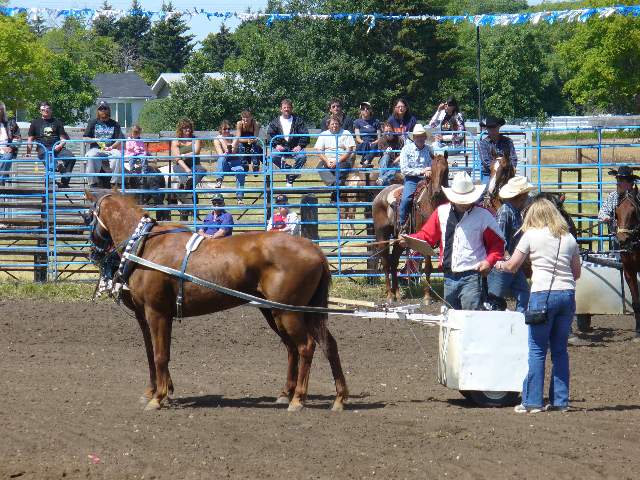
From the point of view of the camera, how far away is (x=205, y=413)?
9.42m

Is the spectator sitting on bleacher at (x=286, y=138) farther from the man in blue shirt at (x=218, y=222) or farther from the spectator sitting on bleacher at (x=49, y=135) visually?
the spectator sitting on bleacher at (x=49, y=135)

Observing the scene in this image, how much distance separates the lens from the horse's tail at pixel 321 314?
9664 millimetres

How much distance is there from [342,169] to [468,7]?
105951 mm

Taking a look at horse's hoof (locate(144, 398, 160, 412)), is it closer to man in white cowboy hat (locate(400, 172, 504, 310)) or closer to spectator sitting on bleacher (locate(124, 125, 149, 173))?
man in white cowboy hat (locate(400, 172, 504, 310))

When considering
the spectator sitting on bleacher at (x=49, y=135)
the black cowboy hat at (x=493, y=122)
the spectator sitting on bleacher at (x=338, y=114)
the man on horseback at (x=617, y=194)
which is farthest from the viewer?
the spectator sitting on bleacher at (x=49, y=135)

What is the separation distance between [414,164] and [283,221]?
2.53 metres

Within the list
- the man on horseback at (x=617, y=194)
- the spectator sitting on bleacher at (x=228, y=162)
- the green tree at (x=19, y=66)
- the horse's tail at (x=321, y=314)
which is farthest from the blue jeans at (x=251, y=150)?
the green tree at (x=19, y=66)

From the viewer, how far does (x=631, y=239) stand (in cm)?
1363

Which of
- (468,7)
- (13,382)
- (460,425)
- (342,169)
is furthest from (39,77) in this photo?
(468,7)

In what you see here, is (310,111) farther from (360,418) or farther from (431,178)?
(360,418)

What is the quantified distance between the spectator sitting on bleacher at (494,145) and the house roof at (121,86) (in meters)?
75.5

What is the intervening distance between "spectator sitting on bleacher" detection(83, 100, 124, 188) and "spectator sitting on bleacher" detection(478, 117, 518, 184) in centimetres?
651

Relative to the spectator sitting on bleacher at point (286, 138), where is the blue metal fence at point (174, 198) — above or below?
below

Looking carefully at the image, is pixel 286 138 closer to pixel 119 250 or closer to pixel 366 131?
pixel 366 131
